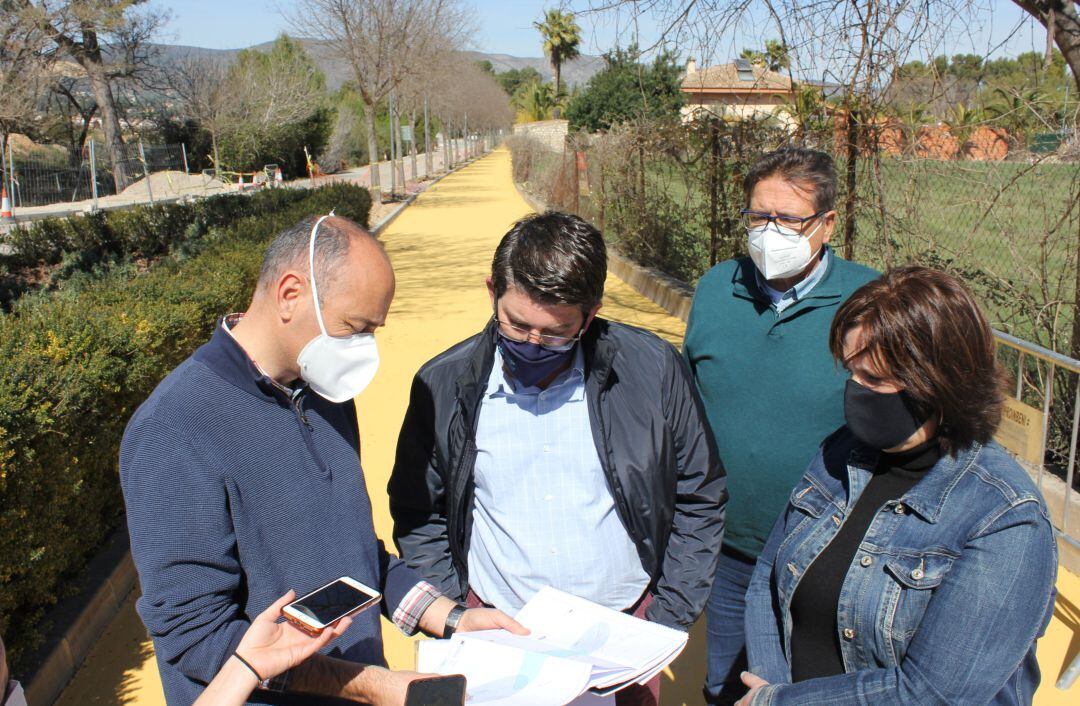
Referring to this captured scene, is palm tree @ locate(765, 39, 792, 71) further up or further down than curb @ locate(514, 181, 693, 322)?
further up

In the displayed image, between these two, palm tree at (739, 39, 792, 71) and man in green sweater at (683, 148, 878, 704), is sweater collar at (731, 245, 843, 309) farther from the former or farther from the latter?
palm tree at (739, 39, 792, 71)

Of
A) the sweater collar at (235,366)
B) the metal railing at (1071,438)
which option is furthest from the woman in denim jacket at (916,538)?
the metal railing at (1071,438)

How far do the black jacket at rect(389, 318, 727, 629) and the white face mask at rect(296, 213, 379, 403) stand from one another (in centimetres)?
32

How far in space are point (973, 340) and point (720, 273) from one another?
1.18 meters

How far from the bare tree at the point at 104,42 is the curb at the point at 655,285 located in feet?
81.4

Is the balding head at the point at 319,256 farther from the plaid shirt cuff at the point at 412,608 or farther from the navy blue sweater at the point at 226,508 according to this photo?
the plaid shirt cuff at the point at 412,608

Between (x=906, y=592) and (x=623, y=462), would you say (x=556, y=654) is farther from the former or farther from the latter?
(x=906, y=592)

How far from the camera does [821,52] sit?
5359mm

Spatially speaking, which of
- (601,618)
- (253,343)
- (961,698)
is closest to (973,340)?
(961,698)

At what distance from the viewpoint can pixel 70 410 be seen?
3.37m

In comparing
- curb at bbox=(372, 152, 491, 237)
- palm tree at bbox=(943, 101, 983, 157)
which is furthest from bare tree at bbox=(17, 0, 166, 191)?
palm tree at bbox=(943, 101, 983, 157)

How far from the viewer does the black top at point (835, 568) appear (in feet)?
5.55

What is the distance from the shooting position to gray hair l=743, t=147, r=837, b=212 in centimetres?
254

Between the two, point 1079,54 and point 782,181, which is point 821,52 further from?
point 782,181
